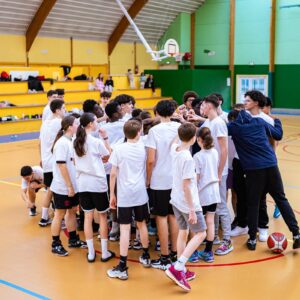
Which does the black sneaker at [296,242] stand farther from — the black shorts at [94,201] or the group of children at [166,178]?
the black shorts at [94,201]

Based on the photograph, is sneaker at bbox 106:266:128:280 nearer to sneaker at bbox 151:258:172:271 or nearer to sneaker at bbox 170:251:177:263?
sneaker at bbox 151:258:172:271

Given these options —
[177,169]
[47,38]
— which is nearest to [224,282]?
[177,169]

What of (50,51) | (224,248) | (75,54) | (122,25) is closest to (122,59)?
(122,25)

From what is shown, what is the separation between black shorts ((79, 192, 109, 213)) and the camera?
16.1 feet

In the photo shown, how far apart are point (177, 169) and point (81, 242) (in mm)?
1766

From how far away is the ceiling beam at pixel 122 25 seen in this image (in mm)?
22203

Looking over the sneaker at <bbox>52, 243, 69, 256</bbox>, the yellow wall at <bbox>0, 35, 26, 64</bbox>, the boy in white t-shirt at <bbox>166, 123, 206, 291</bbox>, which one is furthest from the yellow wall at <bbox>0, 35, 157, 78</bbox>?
the boy in white t-shirt at <bbox>166, 123, 206, 291</bbox>

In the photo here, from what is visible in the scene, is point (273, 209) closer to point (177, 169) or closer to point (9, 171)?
point (177, 169)

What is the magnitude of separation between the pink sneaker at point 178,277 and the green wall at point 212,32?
21575 mm

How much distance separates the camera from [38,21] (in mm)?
19781

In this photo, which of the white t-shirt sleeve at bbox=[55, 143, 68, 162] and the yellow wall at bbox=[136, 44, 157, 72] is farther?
the yellow wall at bbox=[136, 44, 157, 72]

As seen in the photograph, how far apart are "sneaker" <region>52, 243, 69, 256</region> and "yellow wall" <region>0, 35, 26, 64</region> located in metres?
16.0

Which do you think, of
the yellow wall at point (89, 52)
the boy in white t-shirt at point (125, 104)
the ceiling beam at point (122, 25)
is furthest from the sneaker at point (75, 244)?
the ceiling beam at point (122, 25)

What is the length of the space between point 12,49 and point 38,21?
1597mm
